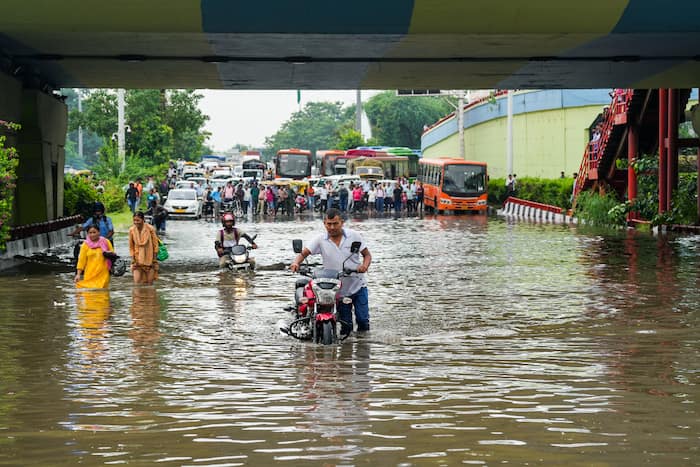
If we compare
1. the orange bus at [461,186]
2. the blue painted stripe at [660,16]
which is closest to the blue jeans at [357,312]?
the blue painted stripe at [660,16]

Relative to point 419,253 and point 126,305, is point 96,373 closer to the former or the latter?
point 126,305

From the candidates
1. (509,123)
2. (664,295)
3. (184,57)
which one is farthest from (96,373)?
(509,123)

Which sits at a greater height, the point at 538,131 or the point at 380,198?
the point at 538,131

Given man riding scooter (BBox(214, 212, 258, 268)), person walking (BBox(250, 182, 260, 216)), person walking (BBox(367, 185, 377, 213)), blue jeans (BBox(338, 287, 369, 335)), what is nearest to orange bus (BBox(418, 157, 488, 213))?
person walking (BBox(367, 185, 377, 213))

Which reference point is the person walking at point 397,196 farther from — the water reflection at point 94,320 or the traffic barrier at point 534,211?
the water reflection at point 94,320

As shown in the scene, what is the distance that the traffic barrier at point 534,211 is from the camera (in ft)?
156

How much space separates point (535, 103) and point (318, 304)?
5119 cm

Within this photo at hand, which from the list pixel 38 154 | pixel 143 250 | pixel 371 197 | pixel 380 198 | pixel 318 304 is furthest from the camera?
pixel 371 197

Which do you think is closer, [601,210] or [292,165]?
[601,210]

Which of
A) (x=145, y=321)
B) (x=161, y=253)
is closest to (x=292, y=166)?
(x=161, y=253)

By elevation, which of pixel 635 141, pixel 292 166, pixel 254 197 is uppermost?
pixel 292 166

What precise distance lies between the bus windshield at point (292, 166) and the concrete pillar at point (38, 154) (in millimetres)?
52976

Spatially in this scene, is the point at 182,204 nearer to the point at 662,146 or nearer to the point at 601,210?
the point at 601,210

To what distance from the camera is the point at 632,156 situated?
38.2 metres
